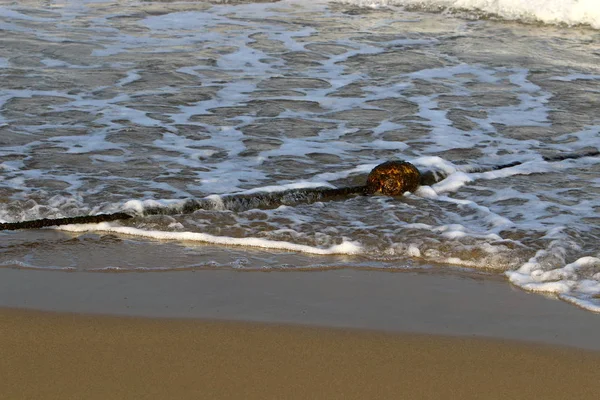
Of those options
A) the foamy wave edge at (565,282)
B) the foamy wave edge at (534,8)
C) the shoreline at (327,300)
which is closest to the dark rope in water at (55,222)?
the shoreline at (327,300)

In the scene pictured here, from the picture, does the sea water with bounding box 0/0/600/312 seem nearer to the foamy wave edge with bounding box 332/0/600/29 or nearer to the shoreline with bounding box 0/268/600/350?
the shoreline with bounding box 0/268/600/350

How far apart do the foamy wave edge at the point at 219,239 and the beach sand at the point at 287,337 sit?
0.23 meters

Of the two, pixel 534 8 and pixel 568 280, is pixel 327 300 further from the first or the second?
pixel 534 8

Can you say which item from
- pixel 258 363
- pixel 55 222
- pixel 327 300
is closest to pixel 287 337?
pixel 258 363

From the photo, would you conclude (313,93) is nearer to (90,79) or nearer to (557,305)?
(90,79)

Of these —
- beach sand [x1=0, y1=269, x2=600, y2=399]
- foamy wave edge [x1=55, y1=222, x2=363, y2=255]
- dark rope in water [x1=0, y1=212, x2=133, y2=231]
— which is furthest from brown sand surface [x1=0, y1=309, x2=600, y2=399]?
dark rope in water [x1=0, y1=212, x2=133, y2=231]

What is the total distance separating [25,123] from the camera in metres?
5.45

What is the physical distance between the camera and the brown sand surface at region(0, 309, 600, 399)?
2.50 meters

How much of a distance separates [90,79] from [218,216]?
10.3 ft

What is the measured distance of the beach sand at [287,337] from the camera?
2531mm

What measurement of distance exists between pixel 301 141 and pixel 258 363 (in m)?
2.69

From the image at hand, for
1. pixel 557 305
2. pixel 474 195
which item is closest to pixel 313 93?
pixel 474 195

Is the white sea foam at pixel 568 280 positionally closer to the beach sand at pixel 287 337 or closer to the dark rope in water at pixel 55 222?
the beach sand at pixel 287 337

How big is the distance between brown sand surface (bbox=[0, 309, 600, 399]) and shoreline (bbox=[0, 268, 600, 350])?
76 millimetres
